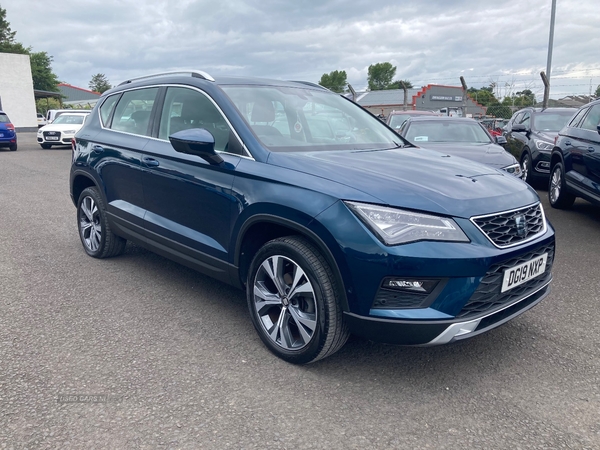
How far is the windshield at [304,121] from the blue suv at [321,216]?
0.6 inches

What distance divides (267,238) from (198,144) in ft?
2.46

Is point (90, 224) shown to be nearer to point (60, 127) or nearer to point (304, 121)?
point (304, 121)

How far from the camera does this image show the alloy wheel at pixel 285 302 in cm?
306

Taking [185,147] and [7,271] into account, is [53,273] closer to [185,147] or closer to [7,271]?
[7,271]

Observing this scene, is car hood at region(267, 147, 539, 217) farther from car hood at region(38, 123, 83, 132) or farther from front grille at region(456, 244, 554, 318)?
car hood at region(38, 123, 83, 132)

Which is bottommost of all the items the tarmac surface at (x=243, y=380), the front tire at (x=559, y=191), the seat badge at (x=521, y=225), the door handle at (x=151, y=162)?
the tarmac surface at (x=243, y=380)

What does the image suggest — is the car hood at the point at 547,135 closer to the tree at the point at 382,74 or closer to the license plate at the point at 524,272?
the license plate at the point at 524,272

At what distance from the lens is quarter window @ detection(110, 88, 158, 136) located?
14.8 ft

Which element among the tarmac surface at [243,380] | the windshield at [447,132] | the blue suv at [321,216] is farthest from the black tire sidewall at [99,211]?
the windshield at [447,132]

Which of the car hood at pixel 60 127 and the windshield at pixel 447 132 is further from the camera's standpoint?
the car hood at pixel 60 127

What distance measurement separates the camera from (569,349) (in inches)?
136

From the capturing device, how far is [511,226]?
3.04 m

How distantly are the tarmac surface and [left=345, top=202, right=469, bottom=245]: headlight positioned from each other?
89 cm

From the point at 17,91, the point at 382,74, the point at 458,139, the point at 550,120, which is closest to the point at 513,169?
the point at 458,139
